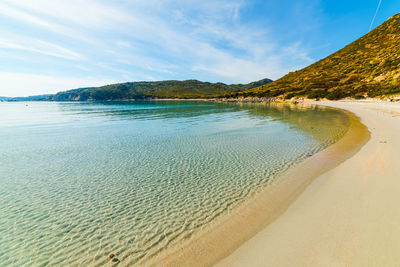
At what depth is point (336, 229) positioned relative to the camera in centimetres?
551

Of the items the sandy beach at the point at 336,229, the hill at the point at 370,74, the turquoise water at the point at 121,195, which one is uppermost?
the hill at the point at 370,74

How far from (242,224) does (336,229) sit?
118 inches

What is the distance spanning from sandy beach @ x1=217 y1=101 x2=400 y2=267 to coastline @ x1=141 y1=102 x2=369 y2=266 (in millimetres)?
257

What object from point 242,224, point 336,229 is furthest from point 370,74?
point 242,224

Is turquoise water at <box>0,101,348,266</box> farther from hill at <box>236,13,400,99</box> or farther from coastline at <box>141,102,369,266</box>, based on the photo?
hill at <box>236,13,400,99</box>

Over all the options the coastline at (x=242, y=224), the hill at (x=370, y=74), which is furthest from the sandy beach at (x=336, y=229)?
the hill at (x=370, y=74)

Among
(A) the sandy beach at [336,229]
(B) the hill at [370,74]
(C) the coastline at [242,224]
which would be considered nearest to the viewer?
(A) the sandy beach at [336,229]

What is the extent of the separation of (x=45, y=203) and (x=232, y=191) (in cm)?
921

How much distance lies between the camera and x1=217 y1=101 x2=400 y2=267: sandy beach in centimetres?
453

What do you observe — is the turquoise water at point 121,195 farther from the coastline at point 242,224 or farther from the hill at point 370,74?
the hill at point 370,74

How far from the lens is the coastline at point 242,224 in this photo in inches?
198

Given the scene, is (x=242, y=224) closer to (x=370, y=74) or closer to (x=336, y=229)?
(x=336, y=229)

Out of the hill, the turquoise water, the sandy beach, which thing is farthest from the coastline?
the hill

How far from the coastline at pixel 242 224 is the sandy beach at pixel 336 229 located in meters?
0.26
